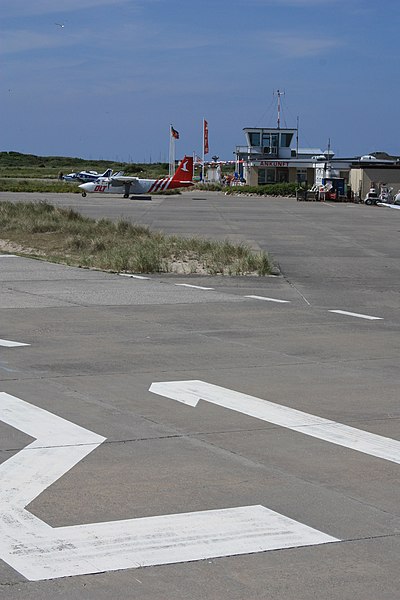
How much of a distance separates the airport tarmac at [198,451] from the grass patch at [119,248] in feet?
22.6

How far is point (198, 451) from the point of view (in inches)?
315

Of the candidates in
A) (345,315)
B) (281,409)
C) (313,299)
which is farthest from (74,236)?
(281,409)

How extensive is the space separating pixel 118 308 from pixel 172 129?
282ft

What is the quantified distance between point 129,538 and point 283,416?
3621 mm

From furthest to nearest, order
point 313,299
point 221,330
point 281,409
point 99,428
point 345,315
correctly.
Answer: point 313,299
point 345,315
point 221,330
point 281,409
point 99,428

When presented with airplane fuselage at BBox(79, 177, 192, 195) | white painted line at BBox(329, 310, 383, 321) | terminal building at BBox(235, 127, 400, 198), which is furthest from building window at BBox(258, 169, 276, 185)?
white painted line at BBox(329, 310, 383, 321)

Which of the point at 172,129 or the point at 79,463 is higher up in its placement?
the point at 172,129

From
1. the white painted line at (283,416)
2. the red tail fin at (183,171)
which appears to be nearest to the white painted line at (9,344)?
the white painted line at (283,416)

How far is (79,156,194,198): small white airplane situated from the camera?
8294 cm

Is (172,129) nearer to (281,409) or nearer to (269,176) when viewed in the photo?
(269,176)

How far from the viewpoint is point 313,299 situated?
65.1 feet


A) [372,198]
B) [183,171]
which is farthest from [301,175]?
[372,198]

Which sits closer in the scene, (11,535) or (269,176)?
(11,535)

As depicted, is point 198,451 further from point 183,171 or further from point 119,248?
point 183,171
